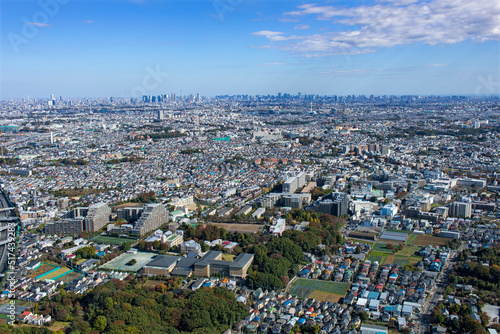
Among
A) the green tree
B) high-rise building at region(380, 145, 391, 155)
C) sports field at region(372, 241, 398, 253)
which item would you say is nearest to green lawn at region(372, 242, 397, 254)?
sports field at region(372, 241, 398, 253)

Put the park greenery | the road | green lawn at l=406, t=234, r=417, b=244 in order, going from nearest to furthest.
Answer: the park greenery
the road
green lawn at l=406, t=234, r=417, b=244

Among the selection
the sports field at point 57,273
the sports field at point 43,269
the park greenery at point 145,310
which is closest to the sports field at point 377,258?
the park greenery at point 145,310

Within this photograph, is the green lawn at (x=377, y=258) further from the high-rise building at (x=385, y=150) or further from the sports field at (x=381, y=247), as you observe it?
the high-rise building at (x=385, y=150)

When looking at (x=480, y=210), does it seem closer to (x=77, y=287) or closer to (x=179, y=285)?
(x=179, y=285)

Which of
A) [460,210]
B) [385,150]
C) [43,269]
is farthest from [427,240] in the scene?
[385,150]

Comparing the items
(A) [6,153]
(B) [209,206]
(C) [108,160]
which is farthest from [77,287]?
(A) [6,153]

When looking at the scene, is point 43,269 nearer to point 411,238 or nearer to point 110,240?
point 110,240

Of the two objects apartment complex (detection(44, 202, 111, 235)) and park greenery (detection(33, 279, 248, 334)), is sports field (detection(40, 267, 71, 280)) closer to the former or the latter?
park greenery (detection(33, 279, 248, 334))
